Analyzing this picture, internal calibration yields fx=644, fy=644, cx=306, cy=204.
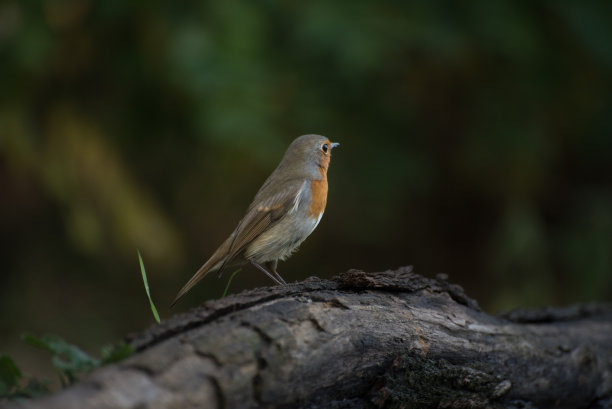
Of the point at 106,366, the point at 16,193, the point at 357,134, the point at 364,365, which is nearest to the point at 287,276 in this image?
the point at 357,134

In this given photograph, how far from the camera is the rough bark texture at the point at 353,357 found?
1.85 m

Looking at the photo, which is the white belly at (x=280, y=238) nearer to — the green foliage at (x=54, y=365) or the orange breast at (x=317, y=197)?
the orange breast at (x=317, y=197)

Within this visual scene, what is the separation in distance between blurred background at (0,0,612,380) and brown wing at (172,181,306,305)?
1.28 metres

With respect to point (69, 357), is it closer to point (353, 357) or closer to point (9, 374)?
point (9, 374)

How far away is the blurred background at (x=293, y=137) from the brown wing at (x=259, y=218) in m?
1.28

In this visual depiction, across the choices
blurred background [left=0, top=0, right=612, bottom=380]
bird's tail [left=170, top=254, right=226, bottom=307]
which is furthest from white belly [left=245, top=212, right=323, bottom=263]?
blurred background [left=0, top=0, right=612, bottom=380]

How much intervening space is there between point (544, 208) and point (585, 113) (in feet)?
3.87

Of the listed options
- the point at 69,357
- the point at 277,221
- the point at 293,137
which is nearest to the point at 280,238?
the point at 277,221

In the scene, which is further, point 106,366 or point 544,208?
point 544,208

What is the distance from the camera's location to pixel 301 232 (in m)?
3.71

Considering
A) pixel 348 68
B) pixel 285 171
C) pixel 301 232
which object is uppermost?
pixel 348 68

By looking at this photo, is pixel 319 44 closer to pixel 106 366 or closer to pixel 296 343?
pixel 296 343

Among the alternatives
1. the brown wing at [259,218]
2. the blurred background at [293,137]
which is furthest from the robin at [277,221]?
the blurred background at [293,137]

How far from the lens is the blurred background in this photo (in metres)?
5.20
